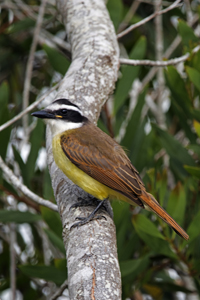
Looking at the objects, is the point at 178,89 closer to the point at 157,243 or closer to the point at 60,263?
the point at 157,243

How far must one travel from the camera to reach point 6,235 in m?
4.80

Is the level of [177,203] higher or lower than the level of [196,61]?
lower

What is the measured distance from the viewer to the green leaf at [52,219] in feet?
10.7

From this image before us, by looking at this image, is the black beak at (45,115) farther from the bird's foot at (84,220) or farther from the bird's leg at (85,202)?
the bird's foot at (84,220)

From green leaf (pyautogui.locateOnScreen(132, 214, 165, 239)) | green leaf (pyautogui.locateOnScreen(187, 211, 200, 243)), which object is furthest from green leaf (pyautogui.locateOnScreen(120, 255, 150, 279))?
green leaf (pyautogui.locateOnScreen(187, 211, 200, 243))

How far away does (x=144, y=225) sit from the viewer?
10.7 ft

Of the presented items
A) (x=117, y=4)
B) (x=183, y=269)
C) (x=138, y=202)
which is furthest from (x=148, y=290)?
(x=117, y=4)

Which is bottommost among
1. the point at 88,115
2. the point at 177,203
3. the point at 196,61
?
the point at 177,203

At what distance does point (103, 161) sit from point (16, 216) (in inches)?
39.4

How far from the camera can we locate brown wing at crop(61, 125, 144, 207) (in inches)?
121

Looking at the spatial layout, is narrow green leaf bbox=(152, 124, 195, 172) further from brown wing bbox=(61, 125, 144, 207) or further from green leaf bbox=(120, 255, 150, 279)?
green leaf bbox=(120, 255, 150, 279)

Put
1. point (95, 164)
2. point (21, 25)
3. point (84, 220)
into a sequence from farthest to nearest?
point (21, 25) → point (95, 164) → point (84, 220)

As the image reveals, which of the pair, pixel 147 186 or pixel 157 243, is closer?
pixel 157 243

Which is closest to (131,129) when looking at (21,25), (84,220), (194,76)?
(194,76)
